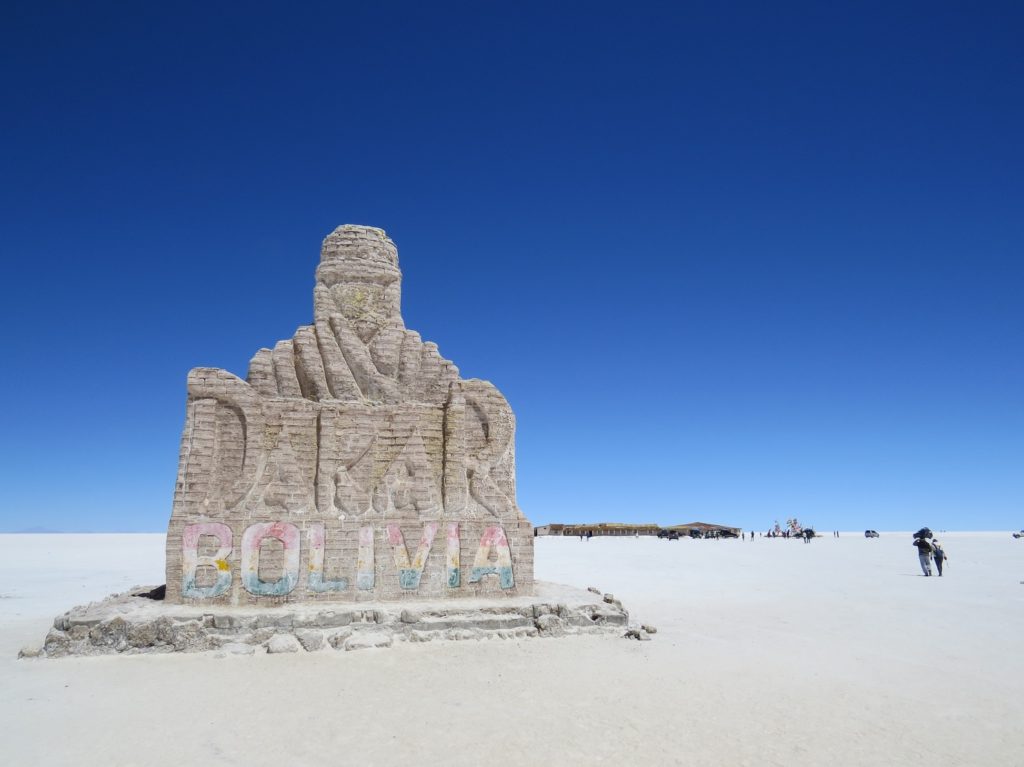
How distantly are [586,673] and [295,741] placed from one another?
5.21 meters

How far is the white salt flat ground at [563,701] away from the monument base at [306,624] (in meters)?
0.40

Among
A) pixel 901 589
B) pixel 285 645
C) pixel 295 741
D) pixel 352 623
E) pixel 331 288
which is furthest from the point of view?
pixel 901 589

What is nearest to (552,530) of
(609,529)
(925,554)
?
(609,529)

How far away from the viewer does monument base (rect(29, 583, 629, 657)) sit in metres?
13.1

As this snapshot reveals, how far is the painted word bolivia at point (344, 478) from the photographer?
49.3ft

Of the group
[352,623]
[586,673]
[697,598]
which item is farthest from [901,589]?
[352,623]

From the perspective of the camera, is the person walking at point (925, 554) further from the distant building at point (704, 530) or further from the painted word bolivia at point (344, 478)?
the distant building at point (704, 530)

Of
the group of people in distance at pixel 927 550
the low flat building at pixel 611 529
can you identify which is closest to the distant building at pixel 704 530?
the low flat building at pixel 611 529

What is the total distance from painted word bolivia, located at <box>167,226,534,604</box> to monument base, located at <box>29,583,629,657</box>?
2.10 ft

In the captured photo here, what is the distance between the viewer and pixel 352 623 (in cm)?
1398

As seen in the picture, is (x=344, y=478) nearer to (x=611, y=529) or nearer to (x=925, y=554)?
(x=925, y=554)

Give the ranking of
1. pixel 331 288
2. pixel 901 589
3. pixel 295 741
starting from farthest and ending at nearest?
1. pixel 901 589
2. pixel 331 288
3. pixel 295 741

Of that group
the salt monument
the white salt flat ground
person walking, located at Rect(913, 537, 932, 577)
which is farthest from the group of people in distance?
the salt monument

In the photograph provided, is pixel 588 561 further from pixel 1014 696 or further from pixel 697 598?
pixel 1014 696
